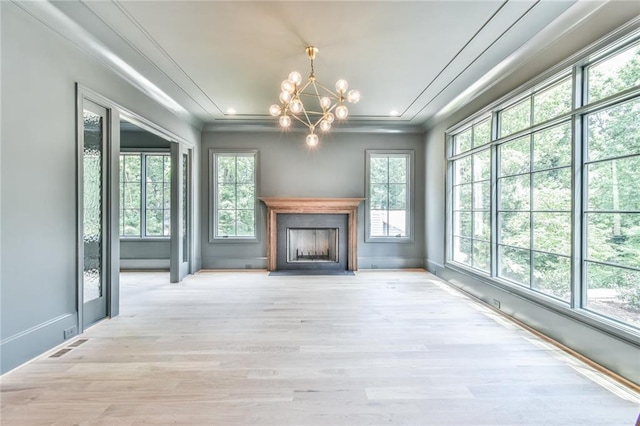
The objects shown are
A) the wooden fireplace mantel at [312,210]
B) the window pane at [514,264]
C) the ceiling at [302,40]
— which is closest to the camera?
the ceiling at [302,40]

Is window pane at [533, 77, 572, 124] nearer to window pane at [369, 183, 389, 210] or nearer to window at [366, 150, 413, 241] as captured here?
window at [366, 150, 413, 241]

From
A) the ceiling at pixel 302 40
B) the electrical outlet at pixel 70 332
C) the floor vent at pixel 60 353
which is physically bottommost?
the floor vent at pixel 60 353

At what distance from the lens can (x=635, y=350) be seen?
2.09 m

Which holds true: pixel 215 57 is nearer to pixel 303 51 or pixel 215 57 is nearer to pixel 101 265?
pixel 303 51

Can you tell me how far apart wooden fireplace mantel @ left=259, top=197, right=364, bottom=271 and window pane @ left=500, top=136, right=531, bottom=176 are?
8.81 feet

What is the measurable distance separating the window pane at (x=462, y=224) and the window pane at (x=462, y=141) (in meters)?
1.08

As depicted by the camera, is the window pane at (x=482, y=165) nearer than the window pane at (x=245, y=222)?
Yes

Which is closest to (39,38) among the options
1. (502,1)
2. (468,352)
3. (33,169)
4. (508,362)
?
(33,169)

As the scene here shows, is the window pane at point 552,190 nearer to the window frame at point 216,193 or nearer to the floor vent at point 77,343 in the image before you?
the window frame at point 216,193

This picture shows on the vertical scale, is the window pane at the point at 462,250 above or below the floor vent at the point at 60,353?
above

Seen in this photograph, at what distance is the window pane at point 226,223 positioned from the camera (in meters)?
6.12

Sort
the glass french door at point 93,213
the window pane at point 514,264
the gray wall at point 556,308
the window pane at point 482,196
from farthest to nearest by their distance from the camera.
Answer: the window pane at point 482,196
the window pane at point 514,264
the glass french door at point 93,213
the gray wall at point 556,308

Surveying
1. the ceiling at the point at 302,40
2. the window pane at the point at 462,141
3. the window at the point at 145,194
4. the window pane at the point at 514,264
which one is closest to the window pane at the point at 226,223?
the window at the point at 145,194

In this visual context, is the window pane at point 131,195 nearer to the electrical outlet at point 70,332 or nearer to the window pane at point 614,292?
the electrical outlet at point 70,332
